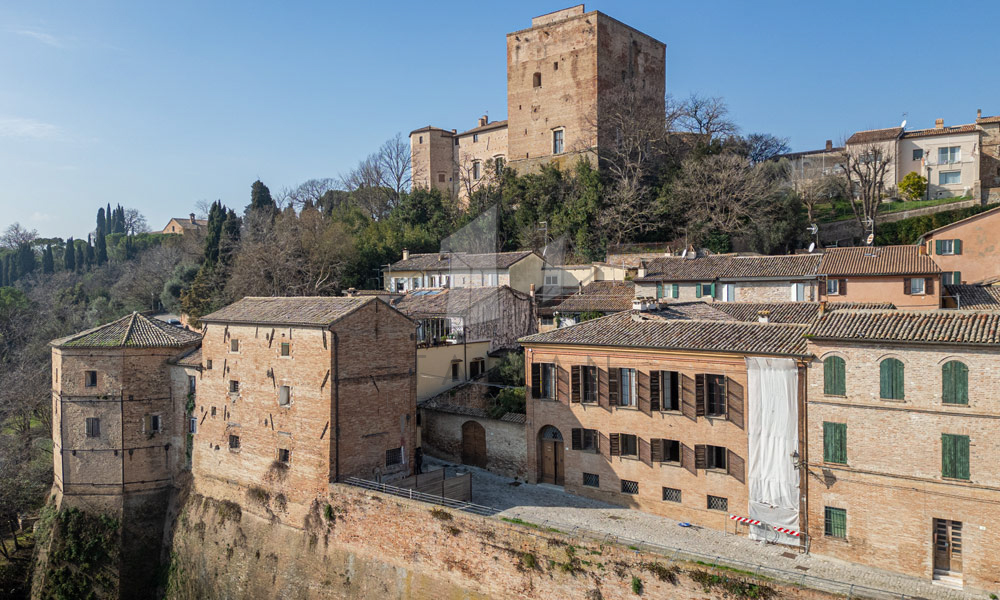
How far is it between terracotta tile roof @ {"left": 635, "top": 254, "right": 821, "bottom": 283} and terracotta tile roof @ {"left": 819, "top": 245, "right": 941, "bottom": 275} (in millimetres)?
904

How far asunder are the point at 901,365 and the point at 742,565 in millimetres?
5655

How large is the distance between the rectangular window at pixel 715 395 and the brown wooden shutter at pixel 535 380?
17.5 ft

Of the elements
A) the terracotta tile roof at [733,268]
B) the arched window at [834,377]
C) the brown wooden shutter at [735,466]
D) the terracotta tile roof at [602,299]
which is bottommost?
the brown wooden shutter at [735,466]

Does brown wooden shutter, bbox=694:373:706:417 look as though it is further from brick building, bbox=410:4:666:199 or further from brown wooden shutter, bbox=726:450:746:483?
brick building, bbox=410:4:666:199

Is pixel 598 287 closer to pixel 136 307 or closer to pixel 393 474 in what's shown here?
pixel 393 474

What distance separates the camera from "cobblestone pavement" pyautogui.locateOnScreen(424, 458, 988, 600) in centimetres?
1499

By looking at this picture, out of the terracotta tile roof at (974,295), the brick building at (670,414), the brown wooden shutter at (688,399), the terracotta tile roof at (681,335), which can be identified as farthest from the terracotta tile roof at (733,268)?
the brown wooden shutter at (688,399)

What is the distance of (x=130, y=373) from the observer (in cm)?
2498

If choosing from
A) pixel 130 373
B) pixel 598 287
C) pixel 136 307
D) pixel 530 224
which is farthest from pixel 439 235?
pixel 130 373

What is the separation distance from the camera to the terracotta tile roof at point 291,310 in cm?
2095

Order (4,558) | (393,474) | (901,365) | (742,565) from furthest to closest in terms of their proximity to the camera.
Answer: (4,558) < (393,474) < (901,365) < (742,565)

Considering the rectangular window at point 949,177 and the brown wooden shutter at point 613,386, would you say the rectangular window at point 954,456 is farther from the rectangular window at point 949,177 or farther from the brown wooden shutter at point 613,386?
the rectangular window at point 949,177

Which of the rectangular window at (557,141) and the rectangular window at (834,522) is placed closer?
the rectangular window at (834,522)

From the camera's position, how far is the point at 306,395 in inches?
819
